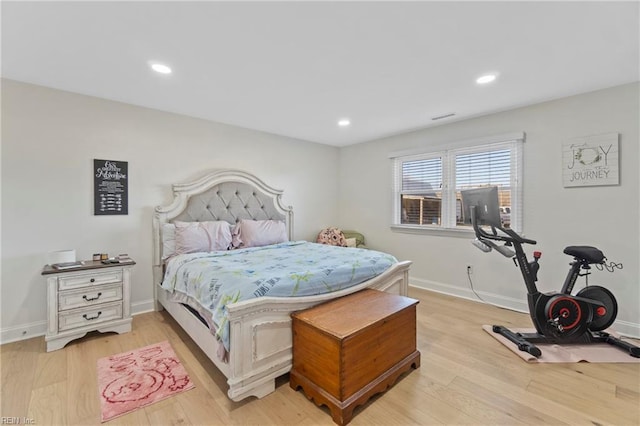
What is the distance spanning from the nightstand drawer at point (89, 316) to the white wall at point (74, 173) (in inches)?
19.6

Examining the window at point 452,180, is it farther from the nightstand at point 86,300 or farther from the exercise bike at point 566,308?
the nightstand at point 86,300

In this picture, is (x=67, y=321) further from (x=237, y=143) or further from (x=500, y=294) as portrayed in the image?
(x=500, y=294)

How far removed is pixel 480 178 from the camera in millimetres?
3576

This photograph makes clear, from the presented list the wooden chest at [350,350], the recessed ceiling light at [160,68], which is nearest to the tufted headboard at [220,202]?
the recessed ceiling light at [160,68]

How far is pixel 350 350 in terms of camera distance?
1614 millimetres

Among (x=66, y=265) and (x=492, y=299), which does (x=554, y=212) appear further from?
(x=66, y=265)

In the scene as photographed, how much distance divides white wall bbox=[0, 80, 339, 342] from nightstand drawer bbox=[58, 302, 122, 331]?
50cm

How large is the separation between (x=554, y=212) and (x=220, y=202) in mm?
3874

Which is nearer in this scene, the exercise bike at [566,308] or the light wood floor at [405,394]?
the light wood floor at [405,394]

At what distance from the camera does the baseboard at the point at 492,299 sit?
262cm

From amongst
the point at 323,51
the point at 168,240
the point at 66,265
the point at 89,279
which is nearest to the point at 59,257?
the point at 66,265

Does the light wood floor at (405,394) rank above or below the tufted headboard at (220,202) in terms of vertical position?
below

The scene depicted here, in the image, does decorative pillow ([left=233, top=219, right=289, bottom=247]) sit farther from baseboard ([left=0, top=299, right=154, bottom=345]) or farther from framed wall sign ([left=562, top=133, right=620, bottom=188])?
framed wall sign ([left=562, top=133, right=620, bottom=188])

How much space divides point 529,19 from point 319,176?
3.61 m
